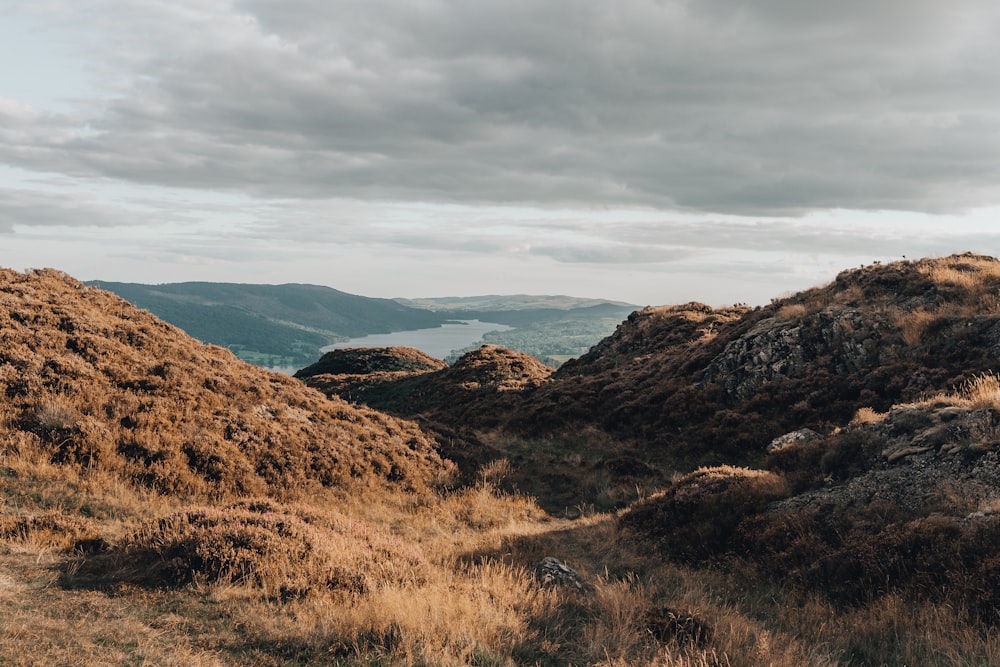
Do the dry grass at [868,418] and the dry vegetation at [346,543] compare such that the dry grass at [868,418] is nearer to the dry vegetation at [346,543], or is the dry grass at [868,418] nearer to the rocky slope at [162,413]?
the dry vegetation at [346,543]

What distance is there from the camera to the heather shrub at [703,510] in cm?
1133

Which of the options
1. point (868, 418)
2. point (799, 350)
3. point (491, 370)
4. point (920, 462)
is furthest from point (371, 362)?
point (920, 462)

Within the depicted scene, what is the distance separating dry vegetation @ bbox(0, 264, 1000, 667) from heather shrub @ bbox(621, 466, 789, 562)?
0.22 feet

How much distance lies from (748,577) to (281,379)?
1844cm

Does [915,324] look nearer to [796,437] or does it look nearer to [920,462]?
[796,437]

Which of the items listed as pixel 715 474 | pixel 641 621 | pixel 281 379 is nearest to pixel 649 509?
pixel 715 474

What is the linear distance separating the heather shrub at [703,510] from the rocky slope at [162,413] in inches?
297

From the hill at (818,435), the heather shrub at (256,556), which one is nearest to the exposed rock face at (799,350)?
the hill at (818,435)

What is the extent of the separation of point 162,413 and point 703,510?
14044 millimetres

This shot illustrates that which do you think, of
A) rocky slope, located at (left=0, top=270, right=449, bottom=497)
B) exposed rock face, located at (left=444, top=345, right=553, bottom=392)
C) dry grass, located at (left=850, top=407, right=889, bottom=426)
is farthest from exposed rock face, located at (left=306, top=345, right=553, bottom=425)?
dry grass, located at (left=850, top=407, right=889, bottom=426)

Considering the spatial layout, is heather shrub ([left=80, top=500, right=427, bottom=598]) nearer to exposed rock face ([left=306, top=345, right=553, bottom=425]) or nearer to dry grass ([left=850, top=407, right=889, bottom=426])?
dry grass ([left=850, top=407, right=889, bottom=426])

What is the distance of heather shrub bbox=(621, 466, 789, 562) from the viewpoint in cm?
1133

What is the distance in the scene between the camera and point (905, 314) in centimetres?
2228

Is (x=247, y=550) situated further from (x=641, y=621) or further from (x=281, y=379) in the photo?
(x=281, y=379)
